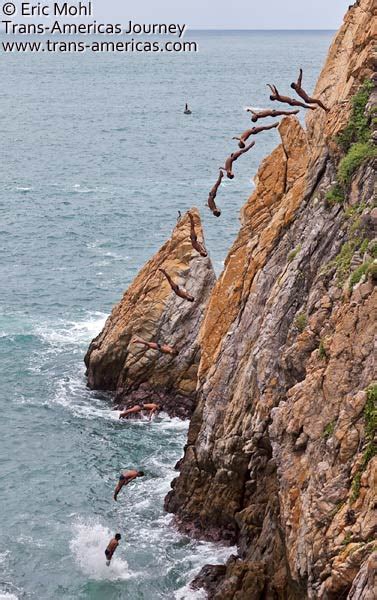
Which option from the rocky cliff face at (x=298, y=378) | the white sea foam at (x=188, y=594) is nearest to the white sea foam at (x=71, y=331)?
the rocky cliff face at (x=298, y=378)

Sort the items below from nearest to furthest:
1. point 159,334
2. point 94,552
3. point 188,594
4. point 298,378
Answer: point 298,378 → point 188,594 → point 94,552 → point 159,334

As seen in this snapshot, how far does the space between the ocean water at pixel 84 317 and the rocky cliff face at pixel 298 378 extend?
3081 mm

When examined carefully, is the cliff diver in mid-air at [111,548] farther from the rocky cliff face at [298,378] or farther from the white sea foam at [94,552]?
the rocky cliff face at [298,378]

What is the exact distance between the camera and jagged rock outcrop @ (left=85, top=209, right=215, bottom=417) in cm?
4984

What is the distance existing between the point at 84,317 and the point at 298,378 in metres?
31.2

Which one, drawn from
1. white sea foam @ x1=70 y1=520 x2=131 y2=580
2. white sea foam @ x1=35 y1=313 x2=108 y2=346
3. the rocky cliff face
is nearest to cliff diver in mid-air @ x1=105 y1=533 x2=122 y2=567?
white sea foam @ x1=70 y1=520 x2=131 y2=580

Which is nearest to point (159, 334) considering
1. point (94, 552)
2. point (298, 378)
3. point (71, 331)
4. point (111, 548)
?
point (71, 331)

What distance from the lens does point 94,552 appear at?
1503 inches

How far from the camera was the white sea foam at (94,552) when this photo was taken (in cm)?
3719

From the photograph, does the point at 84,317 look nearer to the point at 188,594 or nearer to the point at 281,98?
the point at 188,594

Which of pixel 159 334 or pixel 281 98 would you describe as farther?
pixel 159 334

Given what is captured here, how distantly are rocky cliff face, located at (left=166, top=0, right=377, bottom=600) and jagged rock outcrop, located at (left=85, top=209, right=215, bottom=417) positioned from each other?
872cm

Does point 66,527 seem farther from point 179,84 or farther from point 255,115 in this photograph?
point 179,84

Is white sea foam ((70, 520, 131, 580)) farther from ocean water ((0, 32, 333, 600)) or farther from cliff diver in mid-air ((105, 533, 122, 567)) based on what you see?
cliff diver in mid-air ((105, 533, 122, 567))
